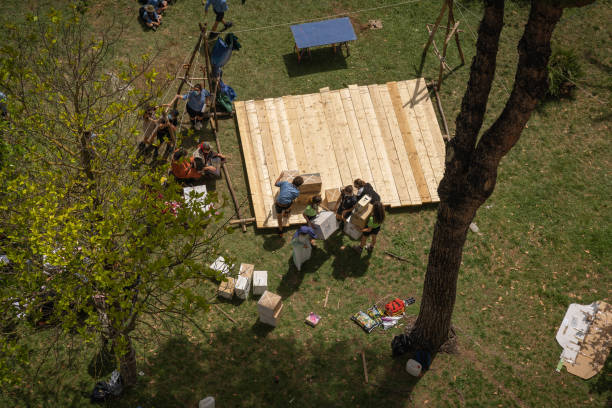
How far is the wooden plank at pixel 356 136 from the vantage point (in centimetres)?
1395

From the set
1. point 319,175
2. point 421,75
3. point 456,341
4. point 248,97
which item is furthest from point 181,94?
point 456,341

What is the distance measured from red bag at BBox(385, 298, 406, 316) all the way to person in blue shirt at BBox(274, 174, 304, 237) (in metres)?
3.15

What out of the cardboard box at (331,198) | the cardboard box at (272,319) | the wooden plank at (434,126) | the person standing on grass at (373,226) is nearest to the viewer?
the cardboard box at (272,319)

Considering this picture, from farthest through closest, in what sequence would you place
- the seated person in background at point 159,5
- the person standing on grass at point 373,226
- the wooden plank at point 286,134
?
the seated person in background at point 159,5, the wooden plank at point 286,134, the person standing on grass at point 373,226

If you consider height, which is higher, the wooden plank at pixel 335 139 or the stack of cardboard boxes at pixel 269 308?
the wooden plank at pixel 335 139

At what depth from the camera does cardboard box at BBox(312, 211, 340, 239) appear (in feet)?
39.4

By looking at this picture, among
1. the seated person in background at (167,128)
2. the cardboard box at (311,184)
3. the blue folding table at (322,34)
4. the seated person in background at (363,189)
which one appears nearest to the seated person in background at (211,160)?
the seated person in background at (167,128)

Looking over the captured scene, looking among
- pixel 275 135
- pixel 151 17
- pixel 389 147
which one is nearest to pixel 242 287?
pixel 275 135

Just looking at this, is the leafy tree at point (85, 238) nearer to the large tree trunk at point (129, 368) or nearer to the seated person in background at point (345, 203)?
the large tree trunk at point (129, 368)

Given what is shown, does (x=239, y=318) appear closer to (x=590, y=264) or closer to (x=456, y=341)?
(x=456, y=341)

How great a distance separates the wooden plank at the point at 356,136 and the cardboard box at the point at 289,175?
1.67 metres

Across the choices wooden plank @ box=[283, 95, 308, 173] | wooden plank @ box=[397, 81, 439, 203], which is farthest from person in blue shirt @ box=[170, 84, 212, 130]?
wooden plank @ box=[397, 81, 439, 203]

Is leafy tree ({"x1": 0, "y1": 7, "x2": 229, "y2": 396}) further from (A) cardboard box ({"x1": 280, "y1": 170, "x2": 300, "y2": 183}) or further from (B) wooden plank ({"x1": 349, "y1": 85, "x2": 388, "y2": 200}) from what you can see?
(B) wooden plank ({"x1": 349, "y1": 85, "x2": 388, "y2": 200})

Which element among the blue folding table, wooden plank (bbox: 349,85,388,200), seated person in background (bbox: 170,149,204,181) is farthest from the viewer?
the blue folding table
